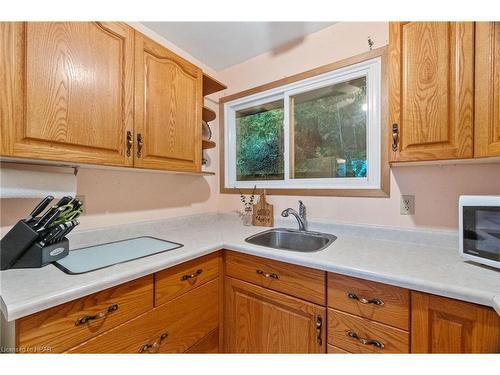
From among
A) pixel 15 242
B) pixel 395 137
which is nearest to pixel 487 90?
pixel 395 137

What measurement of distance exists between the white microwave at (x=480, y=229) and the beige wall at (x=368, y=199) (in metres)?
0.31

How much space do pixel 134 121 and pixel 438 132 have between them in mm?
1423

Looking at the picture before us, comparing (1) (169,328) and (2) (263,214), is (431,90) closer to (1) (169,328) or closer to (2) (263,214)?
(2) (263,214)

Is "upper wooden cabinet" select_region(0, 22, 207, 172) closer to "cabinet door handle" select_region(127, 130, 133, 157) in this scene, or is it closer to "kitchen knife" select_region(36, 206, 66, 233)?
"cabinet door handle" select_region(127, 130, 133, 157)

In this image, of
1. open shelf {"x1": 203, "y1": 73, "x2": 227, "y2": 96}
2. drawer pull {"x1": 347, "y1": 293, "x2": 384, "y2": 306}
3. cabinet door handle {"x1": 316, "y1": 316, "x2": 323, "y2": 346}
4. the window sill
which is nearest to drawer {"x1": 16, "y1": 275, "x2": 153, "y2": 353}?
cabinet door handle {"x1": 316, "y1": 316, "x2": 323, "y2": 346}

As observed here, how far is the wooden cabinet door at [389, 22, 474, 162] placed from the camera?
0.86m

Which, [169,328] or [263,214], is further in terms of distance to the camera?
[263,214]

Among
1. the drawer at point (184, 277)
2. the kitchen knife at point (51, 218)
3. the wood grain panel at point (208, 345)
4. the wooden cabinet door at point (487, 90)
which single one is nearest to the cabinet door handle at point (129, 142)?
the kitchen knife at point (51, 218)

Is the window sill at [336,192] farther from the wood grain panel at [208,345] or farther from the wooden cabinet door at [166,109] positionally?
the wood grain panel at [208,345]

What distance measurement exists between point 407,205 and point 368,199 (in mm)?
205

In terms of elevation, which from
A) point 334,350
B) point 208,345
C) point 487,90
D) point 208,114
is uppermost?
point 208,114

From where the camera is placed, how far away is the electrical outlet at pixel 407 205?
1.26m

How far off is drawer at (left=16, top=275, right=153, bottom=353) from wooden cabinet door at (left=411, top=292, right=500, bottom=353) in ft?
3.46

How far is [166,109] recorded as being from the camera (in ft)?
4.30
